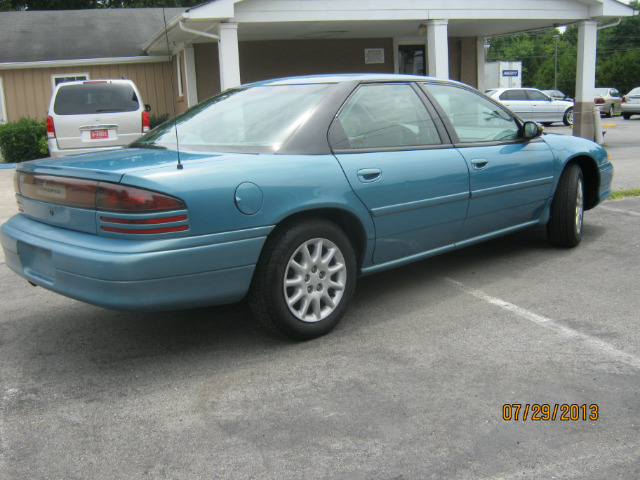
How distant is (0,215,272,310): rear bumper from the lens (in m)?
3.20

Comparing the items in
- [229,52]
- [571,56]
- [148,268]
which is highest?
[571,56]

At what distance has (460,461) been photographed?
261 centimetres

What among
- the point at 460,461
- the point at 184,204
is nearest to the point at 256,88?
the point at 184,204

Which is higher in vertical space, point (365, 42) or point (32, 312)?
point (365, 42)

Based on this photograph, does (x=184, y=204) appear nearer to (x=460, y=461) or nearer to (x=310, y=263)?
(x=310, y=263)

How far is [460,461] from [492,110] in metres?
3.35

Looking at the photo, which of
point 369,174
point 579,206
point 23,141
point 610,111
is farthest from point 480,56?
point 610,111

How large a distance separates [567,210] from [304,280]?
2.91m

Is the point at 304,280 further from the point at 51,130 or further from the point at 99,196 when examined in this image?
the point at 51,130

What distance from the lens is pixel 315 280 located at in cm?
382

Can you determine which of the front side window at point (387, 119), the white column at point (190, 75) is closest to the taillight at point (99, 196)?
the front side window at point (387, 119)
